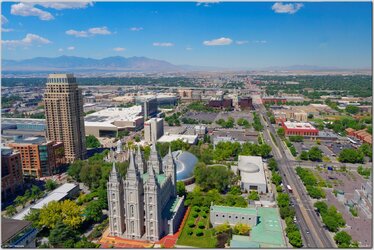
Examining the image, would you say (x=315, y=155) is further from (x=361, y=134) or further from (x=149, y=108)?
(x=149, y=108)

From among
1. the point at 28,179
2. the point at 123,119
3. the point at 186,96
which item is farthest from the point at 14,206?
the point at 186,96

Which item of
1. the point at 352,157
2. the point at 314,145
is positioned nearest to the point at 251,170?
the point at 352,157

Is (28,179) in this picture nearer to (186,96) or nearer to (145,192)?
(145,192)

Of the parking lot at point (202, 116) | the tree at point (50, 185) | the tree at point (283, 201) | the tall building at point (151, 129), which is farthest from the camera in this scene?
the parking lot at point (202, 116)

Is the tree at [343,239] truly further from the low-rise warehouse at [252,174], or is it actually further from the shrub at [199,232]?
the low-rise warehouse at [252,174]

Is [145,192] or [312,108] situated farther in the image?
[312,108]

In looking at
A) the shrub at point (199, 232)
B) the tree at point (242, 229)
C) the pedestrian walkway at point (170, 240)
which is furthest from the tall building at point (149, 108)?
the tree at point (242, 229)

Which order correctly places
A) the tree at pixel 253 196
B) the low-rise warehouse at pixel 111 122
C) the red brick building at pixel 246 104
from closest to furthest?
the tree at pixel 253 196
the low-rise warehouse at pixel 111 122
the red brick building at pixel 246 104
